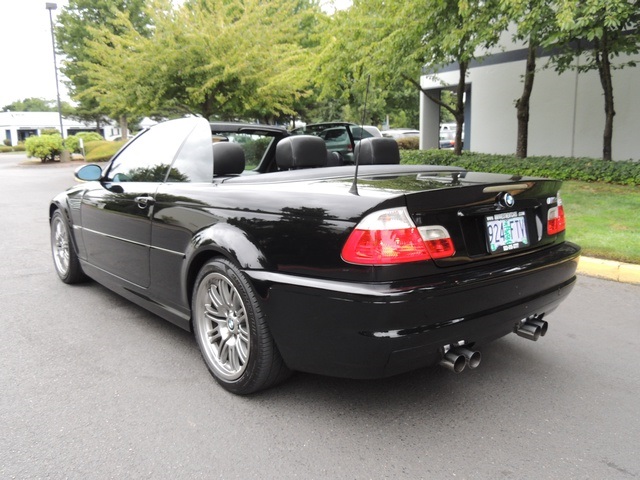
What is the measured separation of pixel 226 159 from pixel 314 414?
1717 mm

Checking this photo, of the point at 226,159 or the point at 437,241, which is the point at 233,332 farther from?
the point at 437,241

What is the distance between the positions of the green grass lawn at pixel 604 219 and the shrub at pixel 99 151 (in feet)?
80.6

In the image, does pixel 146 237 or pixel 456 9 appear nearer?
pixel 146 237

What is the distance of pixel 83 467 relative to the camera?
Result: 2273mm

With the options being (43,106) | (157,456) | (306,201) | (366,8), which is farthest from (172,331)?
(43,106)

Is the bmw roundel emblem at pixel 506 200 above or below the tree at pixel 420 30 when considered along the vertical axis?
below

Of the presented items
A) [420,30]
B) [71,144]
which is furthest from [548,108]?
[71,144]

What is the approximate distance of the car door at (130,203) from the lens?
3.66 metres

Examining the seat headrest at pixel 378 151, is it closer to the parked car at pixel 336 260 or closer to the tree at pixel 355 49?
the parked car at pixel 336 260

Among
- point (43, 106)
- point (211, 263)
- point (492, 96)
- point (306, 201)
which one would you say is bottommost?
point (211, 263)

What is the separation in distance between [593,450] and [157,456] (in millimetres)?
1998

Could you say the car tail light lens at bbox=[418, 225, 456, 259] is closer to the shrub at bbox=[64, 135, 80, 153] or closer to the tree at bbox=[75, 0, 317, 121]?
the tree at bbox=[75, 0, 317, 121]

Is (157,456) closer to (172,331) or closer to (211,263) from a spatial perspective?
(211,263)

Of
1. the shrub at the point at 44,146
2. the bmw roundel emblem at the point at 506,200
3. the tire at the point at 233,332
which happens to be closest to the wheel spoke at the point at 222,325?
the tire at the point at 233,332
